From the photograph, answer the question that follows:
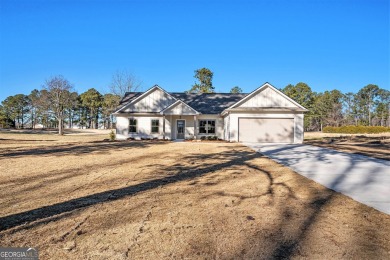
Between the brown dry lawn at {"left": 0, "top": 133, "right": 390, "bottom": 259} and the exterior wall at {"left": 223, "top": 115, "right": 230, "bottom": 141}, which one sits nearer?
the brown dry lawn at {"left": 0, "top": 133, "right": 390, "bottom": 259}

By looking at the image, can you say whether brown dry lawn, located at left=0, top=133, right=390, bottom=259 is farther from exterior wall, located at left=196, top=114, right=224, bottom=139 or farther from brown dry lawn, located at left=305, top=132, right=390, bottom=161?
exterior wall, located at left=196, top=114, right=224, bottom=139

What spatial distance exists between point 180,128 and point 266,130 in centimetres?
848

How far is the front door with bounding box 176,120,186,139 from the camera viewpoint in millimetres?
25234

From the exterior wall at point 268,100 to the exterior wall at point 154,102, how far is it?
7691 millimetres

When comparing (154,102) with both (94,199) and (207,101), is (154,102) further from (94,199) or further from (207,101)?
(94,199)

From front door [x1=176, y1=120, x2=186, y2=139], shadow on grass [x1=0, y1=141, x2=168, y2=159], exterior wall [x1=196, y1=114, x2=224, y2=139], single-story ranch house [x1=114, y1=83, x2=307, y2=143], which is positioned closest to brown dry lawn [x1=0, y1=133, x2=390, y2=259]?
shadow on grass [x1=0, y1=141, x2=168, y2=159]

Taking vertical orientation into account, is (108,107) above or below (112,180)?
above

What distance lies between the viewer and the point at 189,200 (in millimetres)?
4852

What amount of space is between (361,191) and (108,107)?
Answer: 70.0 m

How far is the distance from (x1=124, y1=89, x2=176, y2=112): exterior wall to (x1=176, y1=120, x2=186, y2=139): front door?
216cm

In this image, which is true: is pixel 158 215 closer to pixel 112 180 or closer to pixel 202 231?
pixel 202 231

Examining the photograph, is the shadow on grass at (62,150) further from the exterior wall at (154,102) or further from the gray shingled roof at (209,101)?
the gray shingled roof at (209,101)

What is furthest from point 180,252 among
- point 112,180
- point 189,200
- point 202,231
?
point 112,180

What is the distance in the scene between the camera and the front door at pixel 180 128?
82.8ft
